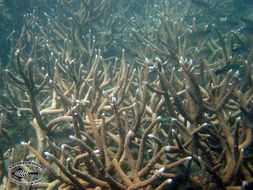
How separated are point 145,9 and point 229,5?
2.63 m

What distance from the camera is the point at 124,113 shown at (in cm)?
280

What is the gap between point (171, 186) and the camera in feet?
8.59

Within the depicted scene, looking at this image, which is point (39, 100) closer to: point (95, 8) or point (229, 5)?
point (95, 8)

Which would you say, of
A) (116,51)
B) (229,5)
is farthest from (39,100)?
(229,5)

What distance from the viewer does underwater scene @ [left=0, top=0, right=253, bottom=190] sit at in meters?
2.56

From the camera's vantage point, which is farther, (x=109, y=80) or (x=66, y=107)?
(x=109, y=80)

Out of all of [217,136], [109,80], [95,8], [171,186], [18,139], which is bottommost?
[171,186]

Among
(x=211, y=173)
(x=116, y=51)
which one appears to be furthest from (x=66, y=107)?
(x=116, y=51)

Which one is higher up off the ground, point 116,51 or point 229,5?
point 229,5

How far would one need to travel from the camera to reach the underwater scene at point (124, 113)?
2561mm

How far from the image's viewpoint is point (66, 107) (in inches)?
148

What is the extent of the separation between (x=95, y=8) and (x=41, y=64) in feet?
8.53

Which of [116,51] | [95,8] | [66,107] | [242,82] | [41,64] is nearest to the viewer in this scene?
[66,107]

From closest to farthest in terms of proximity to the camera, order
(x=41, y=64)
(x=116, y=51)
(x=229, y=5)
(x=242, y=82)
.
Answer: (x=242, y=82) < (x=41, y=64) < (x=116, y=51) < (x=229, y=5)
